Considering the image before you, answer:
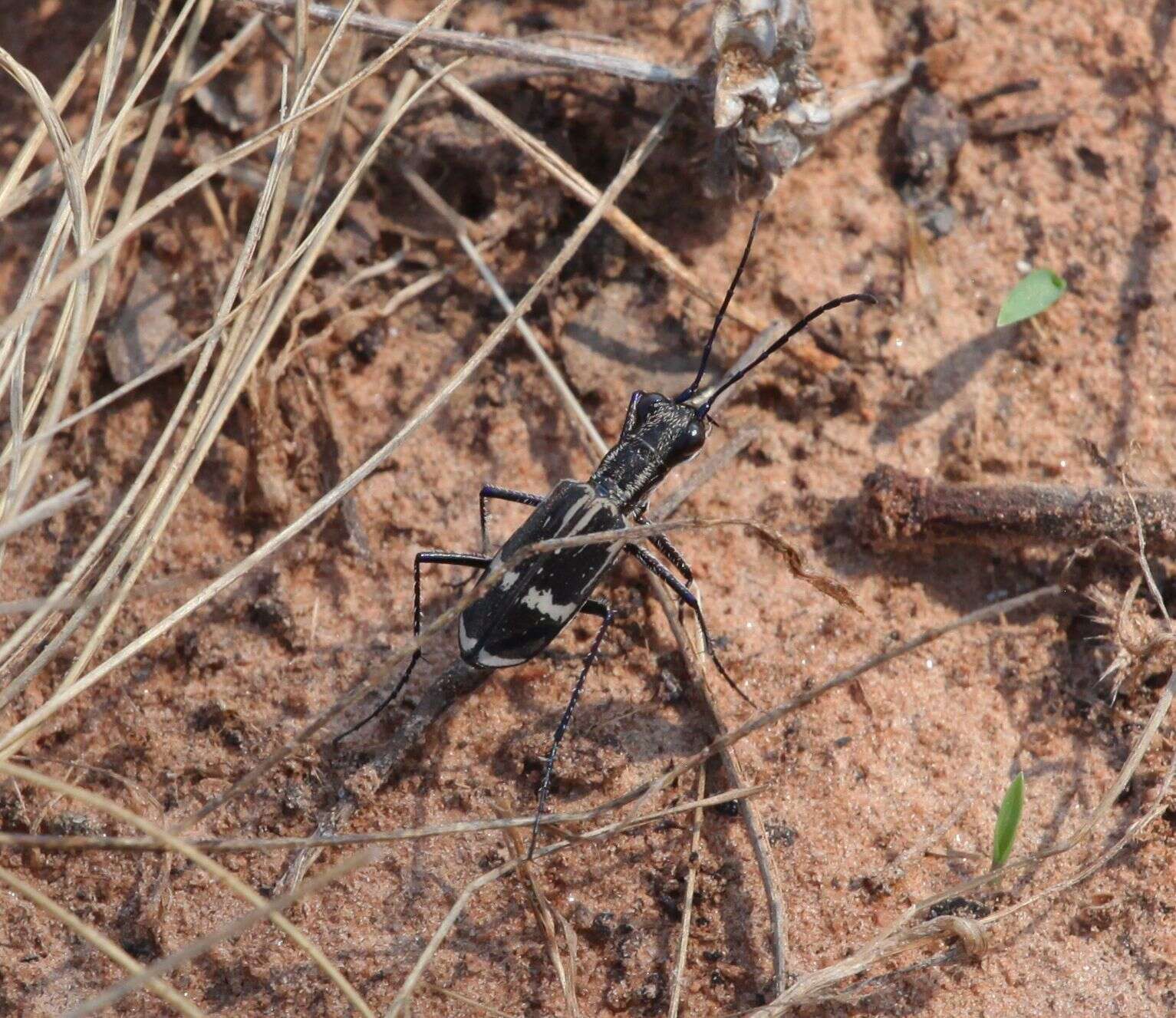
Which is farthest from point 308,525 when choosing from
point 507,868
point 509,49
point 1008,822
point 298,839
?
point 1008,822

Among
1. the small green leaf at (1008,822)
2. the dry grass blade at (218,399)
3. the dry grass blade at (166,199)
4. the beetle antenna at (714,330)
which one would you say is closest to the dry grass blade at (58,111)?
the dry grass blade at (166,199)

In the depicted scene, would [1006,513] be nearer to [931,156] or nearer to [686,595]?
[686,595]

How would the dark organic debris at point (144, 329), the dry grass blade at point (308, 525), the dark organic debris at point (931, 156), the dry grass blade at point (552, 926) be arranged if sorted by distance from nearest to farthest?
the dry grass blade at point (308, 525)
the dry grass blade at point (552, 926)
the dark organic debris at point (144, 329)
the dark organic debris at point (931, 156)

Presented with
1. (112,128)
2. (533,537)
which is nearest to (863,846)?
(533,537)

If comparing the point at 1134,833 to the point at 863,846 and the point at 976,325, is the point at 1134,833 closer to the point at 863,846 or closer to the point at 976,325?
the point at 863,846

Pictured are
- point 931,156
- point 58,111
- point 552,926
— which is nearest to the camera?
point 552,926

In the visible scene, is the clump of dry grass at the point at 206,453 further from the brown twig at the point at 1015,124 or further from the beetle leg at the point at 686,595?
the brown twig at the point at 1015,124
